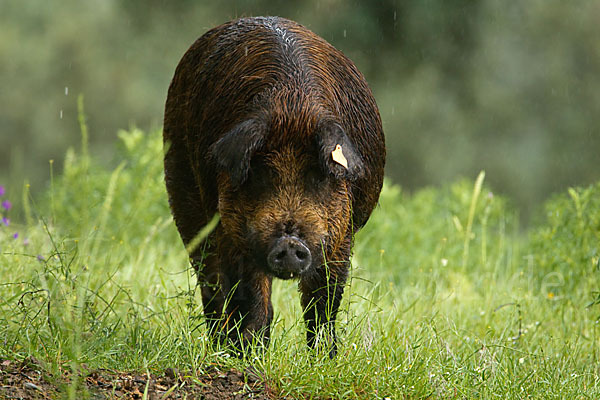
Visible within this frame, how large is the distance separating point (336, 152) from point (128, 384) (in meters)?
1.47

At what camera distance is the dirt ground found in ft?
11.0

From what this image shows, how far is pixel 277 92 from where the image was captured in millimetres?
4441

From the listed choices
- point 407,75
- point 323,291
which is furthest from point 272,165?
point 407,75

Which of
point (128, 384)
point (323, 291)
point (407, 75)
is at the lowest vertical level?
point (128, 384)

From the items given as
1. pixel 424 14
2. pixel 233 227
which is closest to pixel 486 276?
pixel 233 227

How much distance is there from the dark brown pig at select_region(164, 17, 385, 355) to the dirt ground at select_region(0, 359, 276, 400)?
465 mm

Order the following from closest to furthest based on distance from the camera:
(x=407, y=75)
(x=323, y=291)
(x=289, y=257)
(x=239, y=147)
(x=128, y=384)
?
1. (x=128, y=384)
2. (x=289, y=257)
3. (x=239, y=147)
4. (x=323, y=291)
5. (x=407, y=75)

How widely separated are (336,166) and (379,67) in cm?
874

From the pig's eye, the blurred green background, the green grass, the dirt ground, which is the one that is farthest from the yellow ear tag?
the blurred green background

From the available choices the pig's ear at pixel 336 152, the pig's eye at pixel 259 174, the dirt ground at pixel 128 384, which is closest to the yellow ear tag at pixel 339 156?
the pig's ear at pixel 336 152

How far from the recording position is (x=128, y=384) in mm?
3537

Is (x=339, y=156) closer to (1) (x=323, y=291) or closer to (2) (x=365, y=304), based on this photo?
(1) (x=323, y=291)

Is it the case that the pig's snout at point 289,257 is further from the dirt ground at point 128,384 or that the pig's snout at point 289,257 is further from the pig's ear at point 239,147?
the dirt ground at point 128,384

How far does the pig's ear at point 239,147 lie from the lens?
161 inches
